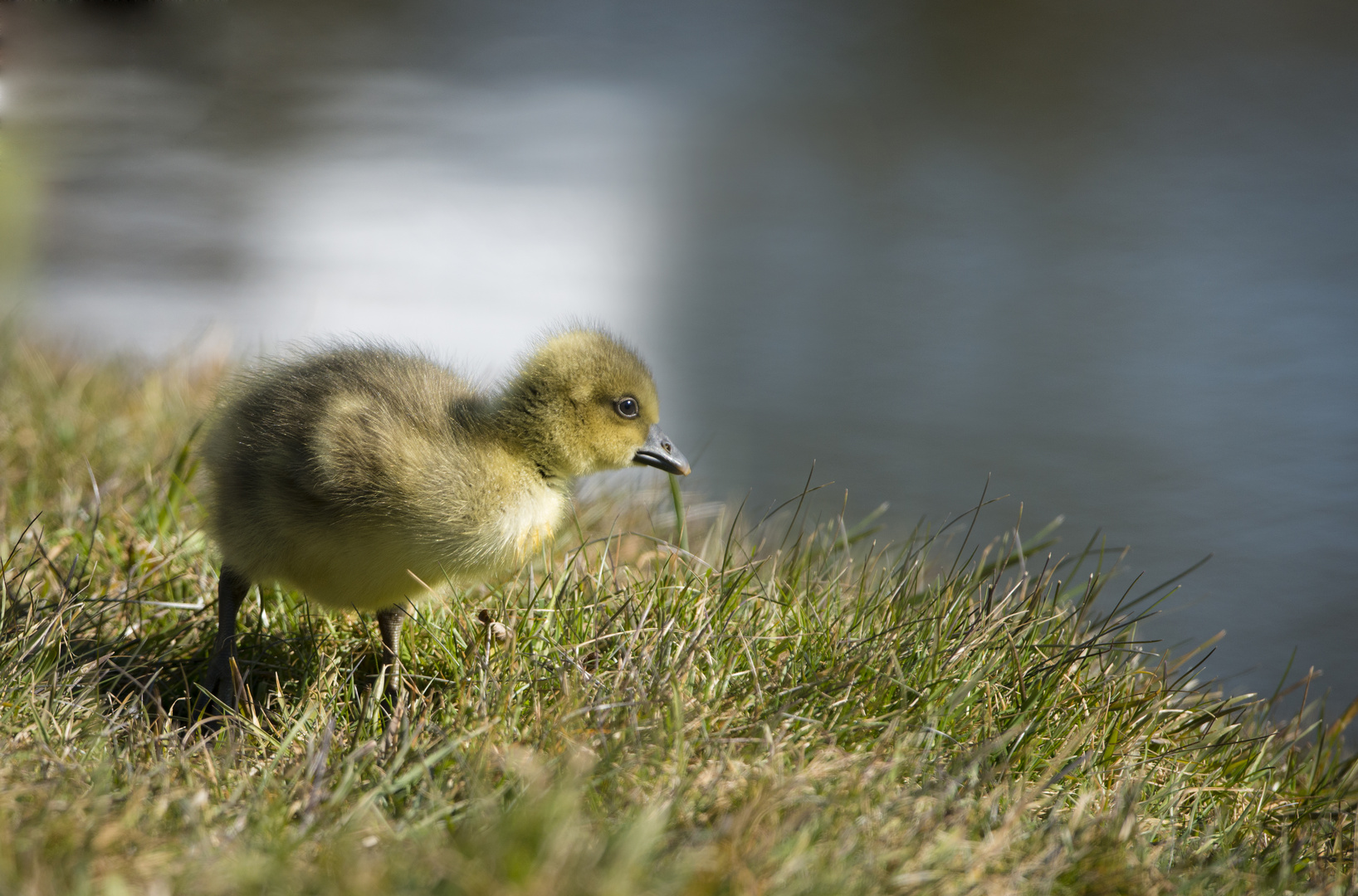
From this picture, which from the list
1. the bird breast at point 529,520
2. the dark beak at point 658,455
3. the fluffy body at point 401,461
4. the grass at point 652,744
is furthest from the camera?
the dark beak at point 658,455

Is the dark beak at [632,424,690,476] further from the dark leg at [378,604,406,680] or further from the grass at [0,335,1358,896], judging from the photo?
the dark leg at [378,604,406,680]

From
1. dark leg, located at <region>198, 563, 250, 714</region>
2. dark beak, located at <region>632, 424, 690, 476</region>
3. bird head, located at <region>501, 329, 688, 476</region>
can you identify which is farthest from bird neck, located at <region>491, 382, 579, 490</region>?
dark leg, located at <region>198, 563, 250, 714</region>

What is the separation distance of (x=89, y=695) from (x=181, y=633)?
36cm

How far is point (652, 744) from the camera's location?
62.8 inches

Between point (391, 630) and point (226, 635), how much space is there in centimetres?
34

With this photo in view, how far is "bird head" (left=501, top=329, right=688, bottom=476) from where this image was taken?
2.11 metres

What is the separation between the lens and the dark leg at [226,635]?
6.81 ft

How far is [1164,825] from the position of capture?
5.74 feet

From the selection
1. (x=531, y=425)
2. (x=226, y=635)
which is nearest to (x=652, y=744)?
(x=531, y=425)

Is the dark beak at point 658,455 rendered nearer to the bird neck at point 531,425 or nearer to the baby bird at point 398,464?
the baby bird at point 398,464

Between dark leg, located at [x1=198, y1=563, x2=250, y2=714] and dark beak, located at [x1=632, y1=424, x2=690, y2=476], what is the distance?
2.82 ft

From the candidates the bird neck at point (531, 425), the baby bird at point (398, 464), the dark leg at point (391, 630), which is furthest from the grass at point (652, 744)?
the bird neck at point (531, 425)

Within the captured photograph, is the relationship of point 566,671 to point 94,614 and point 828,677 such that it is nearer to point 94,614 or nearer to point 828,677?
point 828,677

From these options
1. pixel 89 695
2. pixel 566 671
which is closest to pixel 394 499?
pixel 566 671
